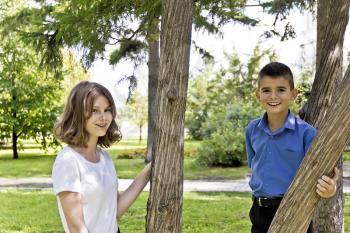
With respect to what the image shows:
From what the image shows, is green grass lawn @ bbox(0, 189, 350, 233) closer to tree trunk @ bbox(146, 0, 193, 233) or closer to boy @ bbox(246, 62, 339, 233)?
boy @ bbox(246, 62, 339, 233)

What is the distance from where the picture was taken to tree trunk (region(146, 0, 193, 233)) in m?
2.23

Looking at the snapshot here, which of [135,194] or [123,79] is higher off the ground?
[123,79]

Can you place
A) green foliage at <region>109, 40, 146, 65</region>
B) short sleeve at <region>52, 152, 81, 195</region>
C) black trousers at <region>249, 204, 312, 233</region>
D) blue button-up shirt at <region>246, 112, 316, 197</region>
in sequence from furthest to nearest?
1. green foliage at <region>109, 40, 146, 65</region>
2. black trousers at <region>249, 204, 312, 233</region>
3. blue button-up shirt at <region>246, 112, 316, 197</region>
4. short sleeve at <region>52, 152, 81, 195</region>

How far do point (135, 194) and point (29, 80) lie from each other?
60.3 feet

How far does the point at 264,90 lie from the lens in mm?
2426

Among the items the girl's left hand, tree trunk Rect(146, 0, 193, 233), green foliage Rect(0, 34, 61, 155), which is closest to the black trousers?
tree trunk Rect(146, 0, 193, 233)

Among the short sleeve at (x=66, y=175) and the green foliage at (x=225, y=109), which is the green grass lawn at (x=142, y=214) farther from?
the green foliage at (x=225, y=109)

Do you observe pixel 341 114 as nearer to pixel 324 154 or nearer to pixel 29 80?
pixel 324 154

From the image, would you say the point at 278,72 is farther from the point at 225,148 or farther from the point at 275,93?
the point at 225,148

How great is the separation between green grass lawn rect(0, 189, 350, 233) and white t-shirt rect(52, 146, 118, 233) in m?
4.02

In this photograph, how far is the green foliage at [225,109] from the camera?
14.5 m

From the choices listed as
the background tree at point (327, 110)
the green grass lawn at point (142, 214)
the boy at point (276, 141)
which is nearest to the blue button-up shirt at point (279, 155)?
the boy at point (276, 141)

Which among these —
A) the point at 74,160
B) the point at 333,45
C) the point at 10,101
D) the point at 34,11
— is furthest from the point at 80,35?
the point at 10,101

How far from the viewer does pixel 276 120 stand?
2.50 metres
